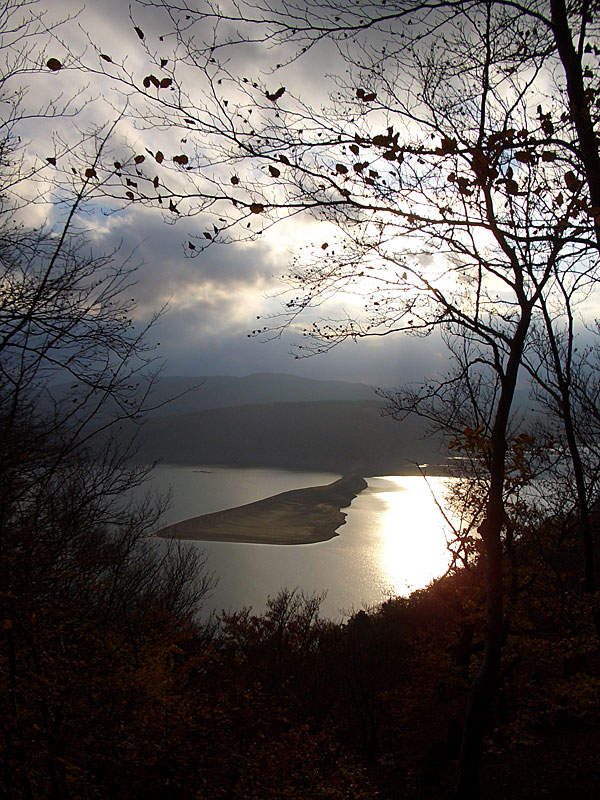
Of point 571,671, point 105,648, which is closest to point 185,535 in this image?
point 105,648

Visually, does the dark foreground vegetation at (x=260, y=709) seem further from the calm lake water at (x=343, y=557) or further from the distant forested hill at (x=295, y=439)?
the distant forested hill at (x=295, y=439)

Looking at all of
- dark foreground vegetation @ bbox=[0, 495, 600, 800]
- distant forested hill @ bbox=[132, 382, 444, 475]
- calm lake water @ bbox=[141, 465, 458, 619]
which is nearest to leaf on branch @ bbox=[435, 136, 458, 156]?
dark foreground vegetation @ bbox=[0, 495, 600, 800]

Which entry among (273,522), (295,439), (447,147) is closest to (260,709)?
(447,147)

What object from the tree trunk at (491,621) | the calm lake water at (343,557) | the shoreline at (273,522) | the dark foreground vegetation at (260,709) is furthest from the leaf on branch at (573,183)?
the shoreline at (273,522)

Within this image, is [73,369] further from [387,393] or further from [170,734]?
[170,734]

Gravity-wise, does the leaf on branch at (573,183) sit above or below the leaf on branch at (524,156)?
below
